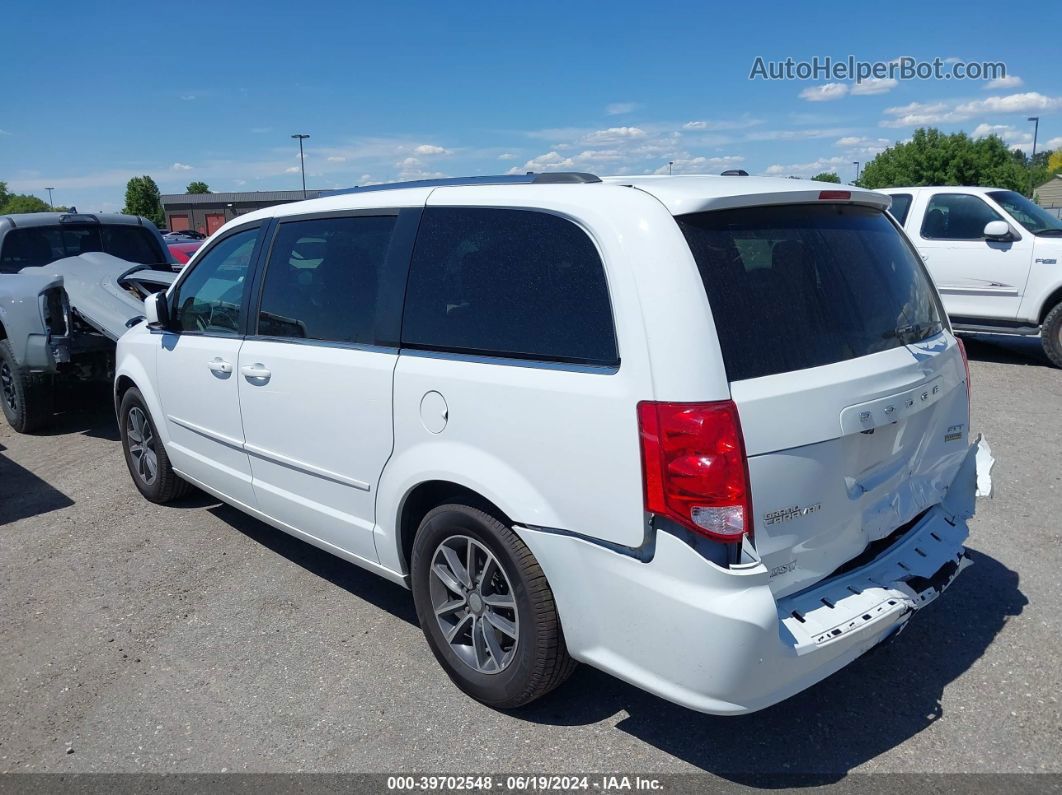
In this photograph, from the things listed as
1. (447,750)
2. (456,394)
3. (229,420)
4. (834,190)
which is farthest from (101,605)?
(834,190)

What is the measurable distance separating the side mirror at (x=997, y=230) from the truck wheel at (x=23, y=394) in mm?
9911

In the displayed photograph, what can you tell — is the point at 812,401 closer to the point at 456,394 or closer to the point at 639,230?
the point at 639,230

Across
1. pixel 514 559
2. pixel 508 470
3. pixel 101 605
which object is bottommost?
pixel 101 605

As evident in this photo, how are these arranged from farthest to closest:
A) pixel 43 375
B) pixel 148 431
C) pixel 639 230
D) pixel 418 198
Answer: pixel 43 375, pixel 148 431, pixel 418 198, pixel 639 230

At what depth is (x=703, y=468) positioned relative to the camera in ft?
7.72

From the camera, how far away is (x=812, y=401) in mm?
2500

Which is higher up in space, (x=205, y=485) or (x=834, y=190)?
(x=834, y=190)

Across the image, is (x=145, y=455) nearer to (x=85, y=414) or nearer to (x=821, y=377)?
(x=85, y=414)

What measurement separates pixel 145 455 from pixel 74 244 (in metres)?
3.91

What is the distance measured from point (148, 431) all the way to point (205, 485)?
3.01 ft

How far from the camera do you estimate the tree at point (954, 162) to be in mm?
49469

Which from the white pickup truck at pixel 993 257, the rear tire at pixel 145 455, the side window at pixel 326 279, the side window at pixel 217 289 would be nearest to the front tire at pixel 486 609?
the side window at pixel 326 279

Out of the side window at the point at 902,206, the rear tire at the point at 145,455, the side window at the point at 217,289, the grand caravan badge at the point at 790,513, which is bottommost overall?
the rear tire at the point at 145,455

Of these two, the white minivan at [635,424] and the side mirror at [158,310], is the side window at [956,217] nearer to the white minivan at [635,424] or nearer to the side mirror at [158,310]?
the white minivan at [635,424]
